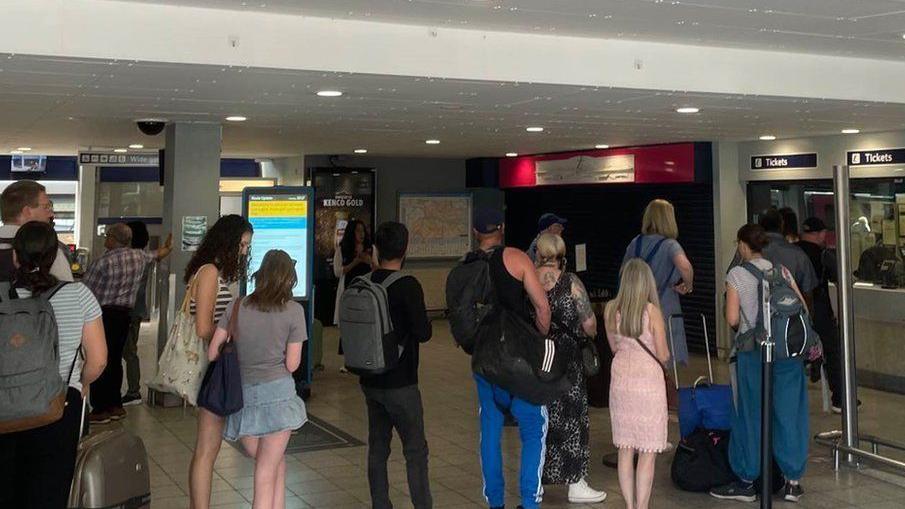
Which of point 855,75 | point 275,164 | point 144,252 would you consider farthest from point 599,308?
point 275,164

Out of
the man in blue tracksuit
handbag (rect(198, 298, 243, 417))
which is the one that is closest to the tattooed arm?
the man in blue tracksuit

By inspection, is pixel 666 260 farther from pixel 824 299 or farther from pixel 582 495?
pixel 824 299

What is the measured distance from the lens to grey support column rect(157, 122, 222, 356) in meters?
8.21

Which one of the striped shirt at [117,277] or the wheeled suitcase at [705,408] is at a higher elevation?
the striped shirt at [117,277]

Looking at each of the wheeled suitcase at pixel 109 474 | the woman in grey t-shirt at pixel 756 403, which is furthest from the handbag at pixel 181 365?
the woman in grey t-shirt at pixel 756 403

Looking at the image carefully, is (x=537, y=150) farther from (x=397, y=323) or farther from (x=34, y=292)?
(x=34, y=292)

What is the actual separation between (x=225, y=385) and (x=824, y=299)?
565cm

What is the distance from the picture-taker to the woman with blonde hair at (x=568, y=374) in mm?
4914

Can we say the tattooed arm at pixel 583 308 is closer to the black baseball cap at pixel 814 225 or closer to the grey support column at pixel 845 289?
the grey support column at pixel 845 289

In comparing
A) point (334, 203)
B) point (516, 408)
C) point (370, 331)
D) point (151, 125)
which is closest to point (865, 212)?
point (516, 408)

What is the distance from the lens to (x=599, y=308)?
792 cm

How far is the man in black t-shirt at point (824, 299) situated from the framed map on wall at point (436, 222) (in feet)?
24.7

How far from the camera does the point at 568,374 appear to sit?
4977mm

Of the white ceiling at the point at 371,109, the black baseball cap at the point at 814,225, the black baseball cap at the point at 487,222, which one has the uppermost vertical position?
the white ceiling at the point at 371,109
